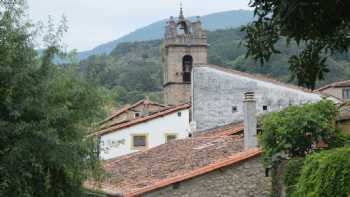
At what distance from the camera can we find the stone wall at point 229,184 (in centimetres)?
A: 2348

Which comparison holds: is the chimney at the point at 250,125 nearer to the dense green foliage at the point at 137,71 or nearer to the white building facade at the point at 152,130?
the white building facade at the point at 152,130

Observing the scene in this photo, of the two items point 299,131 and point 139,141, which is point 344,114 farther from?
point 139,141

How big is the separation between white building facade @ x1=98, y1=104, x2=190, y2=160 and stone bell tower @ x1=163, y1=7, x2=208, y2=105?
23.3 metres

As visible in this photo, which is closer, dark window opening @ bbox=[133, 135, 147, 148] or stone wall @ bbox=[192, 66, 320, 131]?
stone wall @ bbox=[192, 66, 320, 131]

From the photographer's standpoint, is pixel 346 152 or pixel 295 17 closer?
pixel 295 17

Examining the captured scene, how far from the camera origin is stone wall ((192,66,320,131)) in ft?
127

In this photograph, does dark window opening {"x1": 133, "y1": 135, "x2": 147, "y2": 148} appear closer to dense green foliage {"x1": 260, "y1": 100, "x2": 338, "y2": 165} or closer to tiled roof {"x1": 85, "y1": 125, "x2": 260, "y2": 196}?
tiled roof {"x1": 85, "y1": 125, "x2": 260, "y2": 196}

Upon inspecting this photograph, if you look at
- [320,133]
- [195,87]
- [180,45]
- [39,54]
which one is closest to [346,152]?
[39,54]

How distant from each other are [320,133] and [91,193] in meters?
6.49

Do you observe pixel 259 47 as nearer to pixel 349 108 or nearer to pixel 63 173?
pixel 63 173

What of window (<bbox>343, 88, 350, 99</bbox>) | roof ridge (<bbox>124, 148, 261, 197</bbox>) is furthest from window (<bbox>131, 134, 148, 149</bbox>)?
window (<bbox>343, 88, 350, 99</bbox>)

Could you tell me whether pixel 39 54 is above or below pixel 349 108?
above

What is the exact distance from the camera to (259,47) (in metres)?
8.85

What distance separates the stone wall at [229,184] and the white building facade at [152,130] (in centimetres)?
1787
